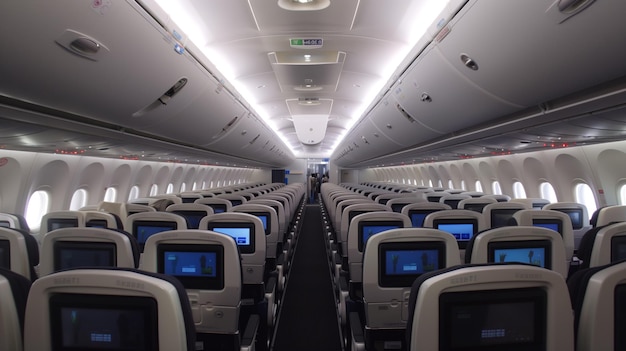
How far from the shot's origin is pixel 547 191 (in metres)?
9.96

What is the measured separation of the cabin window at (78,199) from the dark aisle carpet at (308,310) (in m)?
5.70

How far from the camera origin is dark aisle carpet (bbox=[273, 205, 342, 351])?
4.57 metres

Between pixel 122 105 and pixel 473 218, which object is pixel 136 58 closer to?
pixel 122 105

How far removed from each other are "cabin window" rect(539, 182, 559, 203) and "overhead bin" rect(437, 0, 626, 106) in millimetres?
8067

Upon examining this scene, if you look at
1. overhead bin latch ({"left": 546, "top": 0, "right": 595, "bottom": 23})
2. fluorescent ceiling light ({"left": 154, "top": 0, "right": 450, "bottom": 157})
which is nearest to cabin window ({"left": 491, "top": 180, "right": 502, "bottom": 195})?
fluorescent ceiling light ({"left": 154, "top": 0, "right": 450, "bottom": 157})

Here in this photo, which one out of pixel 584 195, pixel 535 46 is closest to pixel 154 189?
pixel 584 195

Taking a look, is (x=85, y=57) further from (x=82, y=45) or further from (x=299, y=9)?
(x=299, y=9)

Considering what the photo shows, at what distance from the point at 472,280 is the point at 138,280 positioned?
1314 mm

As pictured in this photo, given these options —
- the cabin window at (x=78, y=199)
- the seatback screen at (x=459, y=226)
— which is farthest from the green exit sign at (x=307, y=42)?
the cabin window at (x=78, y=199)

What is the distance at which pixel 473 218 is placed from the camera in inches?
173

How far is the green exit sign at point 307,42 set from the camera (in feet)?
15.7

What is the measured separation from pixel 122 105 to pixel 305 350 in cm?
332

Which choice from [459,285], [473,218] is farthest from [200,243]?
[473,218]

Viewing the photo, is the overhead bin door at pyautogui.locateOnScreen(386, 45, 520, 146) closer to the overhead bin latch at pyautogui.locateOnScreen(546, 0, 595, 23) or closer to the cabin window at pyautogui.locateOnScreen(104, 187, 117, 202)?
the overhead bin latch at pyautogui.locateOnScreen(546, 0, 595, 23)
